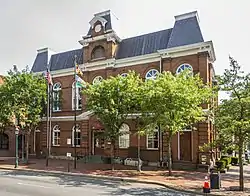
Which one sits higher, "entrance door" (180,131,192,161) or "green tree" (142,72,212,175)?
"green tree" (142,72,212,175)

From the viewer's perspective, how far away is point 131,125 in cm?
2742

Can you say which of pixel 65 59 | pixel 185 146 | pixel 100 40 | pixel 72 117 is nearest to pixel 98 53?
pixel 100 40

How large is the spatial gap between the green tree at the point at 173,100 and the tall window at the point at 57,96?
1547 centimetres

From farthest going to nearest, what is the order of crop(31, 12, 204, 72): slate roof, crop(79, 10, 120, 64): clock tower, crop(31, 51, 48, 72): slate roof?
crop(31, 51, 48, 72): slate roof
crop(79, 10, 120, 64): clock tower
crop(31, 12, 204, 72): slate roof

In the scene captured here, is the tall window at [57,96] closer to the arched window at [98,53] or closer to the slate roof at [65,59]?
the slate roof at [65,59]

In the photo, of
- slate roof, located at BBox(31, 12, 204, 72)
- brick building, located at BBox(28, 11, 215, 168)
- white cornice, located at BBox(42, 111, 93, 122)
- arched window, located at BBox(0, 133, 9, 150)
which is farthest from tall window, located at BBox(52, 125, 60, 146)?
arched window, located at BBox(0, 133, 9, 150)

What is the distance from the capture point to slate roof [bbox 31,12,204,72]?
85.6ft

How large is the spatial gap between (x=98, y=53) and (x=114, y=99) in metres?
10.3

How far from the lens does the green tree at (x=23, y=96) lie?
27.1 metres

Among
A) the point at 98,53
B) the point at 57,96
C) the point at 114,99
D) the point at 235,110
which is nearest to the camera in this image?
the point at 235,110

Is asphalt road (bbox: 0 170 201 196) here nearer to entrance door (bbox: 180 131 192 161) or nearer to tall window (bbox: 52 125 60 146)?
entrance door (bbox: 180 131 192 161)

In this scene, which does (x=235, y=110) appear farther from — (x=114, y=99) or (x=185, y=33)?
(x=185, y=33)

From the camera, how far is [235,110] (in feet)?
48.0

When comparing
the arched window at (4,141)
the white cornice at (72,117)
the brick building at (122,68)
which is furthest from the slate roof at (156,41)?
the arched window at (4,141)
